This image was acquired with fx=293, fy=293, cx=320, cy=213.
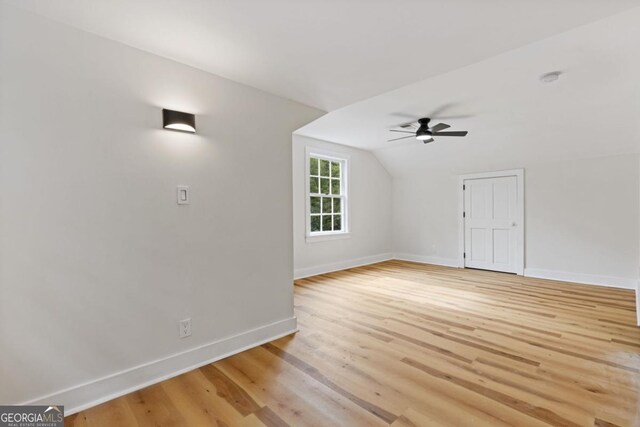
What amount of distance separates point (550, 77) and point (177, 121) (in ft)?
10.6

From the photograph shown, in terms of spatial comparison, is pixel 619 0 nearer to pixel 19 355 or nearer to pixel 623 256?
pixel 19 355

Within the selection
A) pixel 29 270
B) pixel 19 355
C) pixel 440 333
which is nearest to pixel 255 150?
pixel 29 270

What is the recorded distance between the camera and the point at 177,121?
2.06m

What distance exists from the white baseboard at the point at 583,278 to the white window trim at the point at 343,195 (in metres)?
3.33

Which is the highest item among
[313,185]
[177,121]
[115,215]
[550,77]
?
[550,77]

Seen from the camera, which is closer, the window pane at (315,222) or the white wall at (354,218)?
the white wall at (354,218)

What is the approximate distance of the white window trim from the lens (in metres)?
5.14

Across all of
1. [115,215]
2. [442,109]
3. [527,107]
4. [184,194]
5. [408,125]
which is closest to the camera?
[115,215]

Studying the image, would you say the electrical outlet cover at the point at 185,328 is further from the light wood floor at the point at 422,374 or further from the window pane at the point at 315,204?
the window pane at the point at 315,204

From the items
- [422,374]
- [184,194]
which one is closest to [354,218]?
[422,374]

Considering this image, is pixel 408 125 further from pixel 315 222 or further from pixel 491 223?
pixel 491 223

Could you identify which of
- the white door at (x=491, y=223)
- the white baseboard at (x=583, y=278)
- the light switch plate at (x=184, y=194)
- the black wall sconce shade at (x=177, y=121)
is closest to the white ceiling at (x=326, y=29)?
the black wall sconce shade at (x=177, y=121)

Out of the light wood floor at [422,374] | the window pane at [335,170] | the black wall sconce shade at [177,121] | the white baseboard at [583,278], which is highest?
the window pane at [335,170]

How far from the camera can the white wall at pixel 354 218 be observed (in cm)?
505
